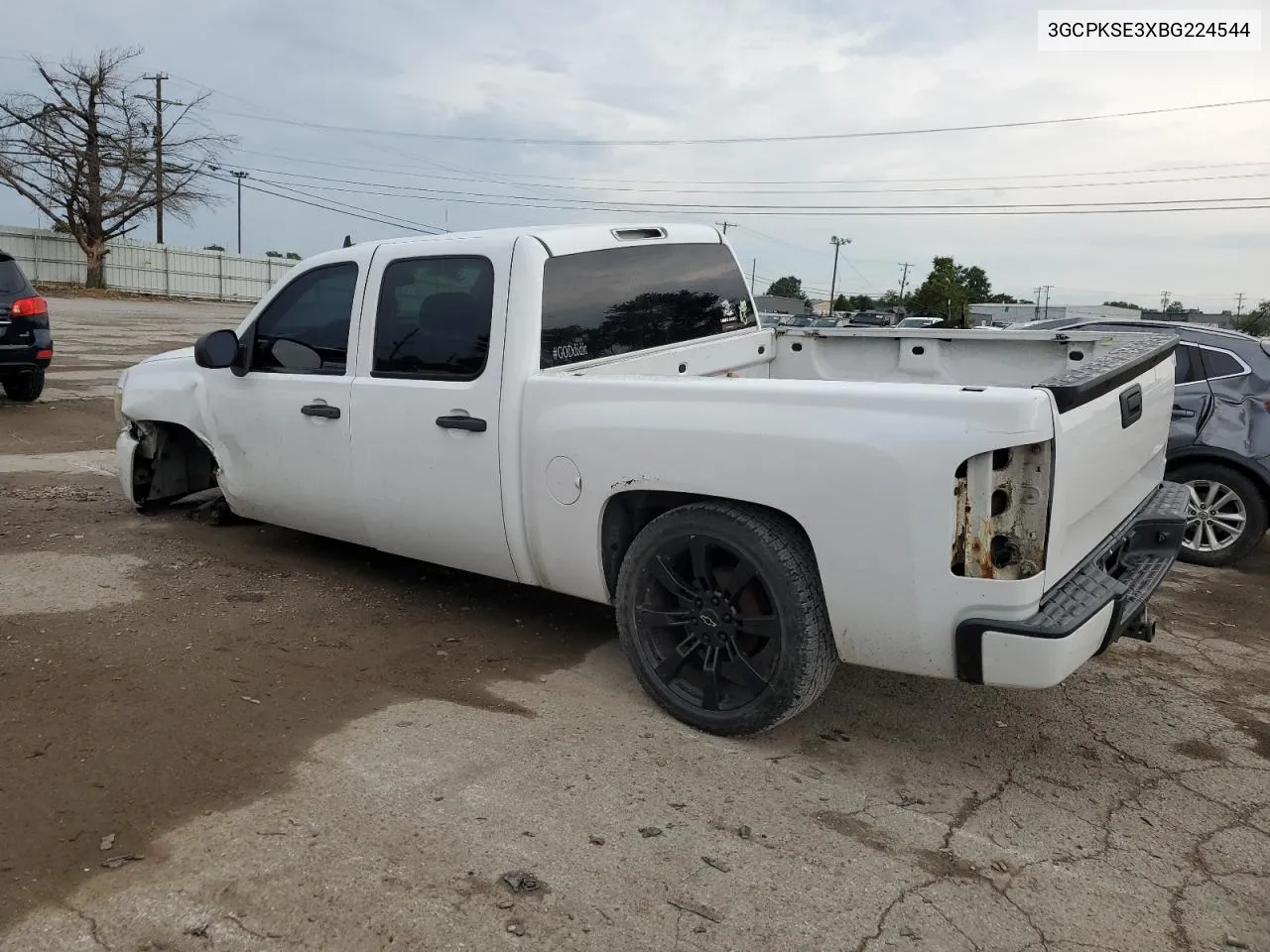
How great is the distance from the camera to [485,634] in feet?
15.2

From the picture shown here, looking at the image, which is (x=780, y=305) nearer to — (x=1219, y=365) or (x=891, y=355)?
(x=1219, y=365)

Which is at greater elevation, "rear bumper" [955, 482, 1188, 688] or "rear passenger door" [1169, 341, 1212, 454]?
"rear passenger door" [1169, 341, 1212, 454]

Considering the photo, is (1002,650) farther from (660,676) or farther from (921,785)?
(660,676)

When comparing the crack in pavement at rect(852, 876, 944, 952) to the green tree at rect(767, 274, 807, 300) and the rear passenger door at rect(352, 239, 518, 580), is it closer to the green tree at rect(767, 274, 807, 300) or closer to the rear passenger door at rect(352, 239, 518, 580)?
→ the rear passenger door at rect(352, 239, 518, 580)

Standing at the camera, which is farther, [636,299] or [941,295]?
[941,295]

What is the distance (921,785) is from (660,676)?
992 mm

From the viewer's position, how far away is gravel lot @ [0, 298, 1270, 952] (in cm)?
258

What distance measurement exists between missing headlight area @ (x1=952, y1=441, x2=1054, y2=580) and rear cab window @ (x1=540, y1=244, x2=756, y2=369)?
6.07 feet

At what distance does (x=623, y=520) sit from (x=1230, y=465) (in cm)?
470

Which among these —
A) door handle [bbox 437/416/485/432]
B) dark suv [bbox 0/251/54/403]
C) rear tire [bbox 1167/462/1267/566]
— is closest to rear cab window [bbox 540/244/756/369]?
door handle [bbox 437/416/485/432]

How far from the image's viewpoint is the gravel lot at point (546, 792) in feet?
8.46

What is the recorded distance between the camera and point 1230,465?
6.48m

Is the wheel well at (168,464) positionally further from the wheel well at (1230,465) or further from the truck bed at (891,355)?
the wheel well at (1230,465)

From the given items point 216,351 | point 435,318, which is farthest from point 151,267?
point 435,318
